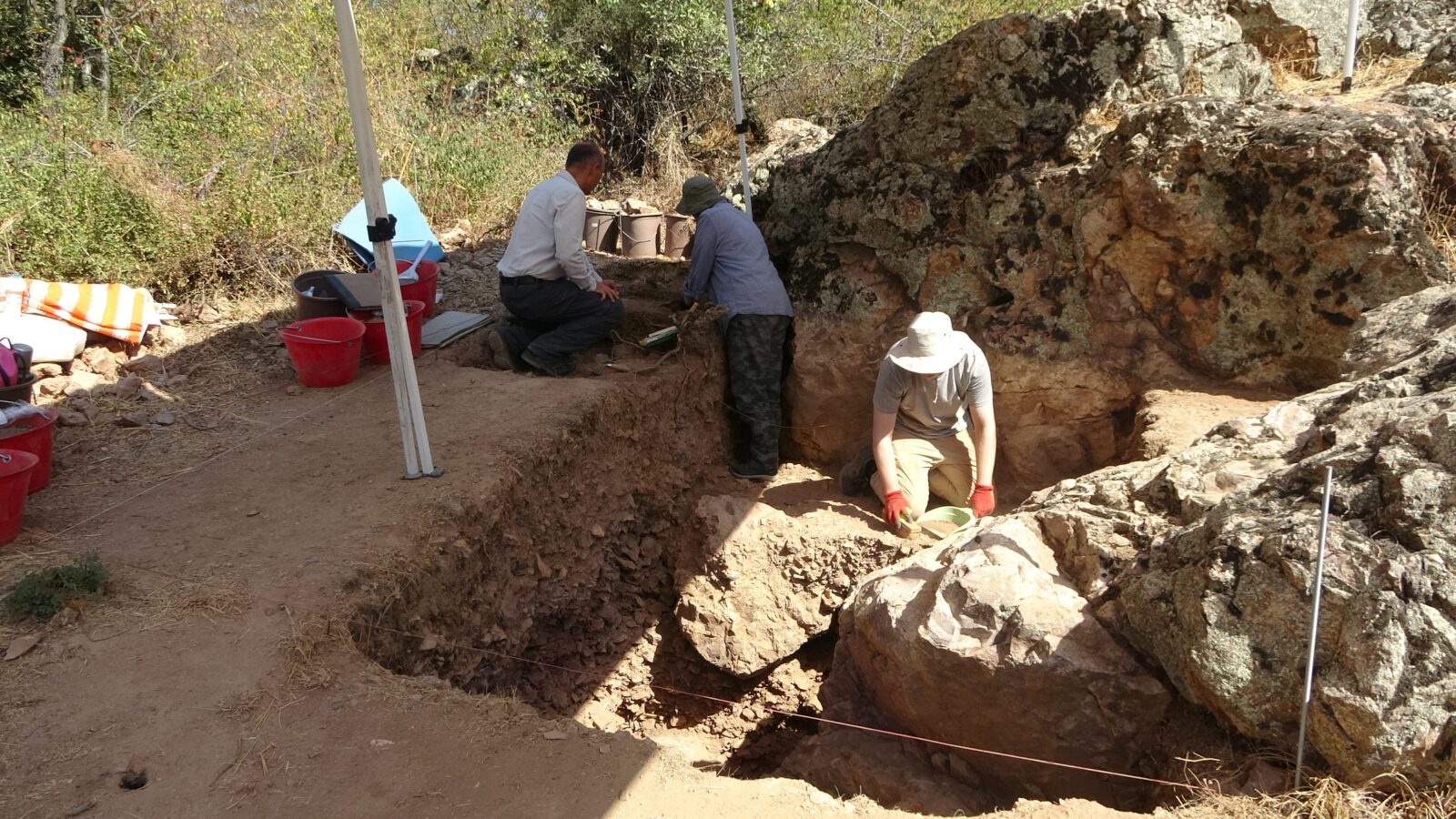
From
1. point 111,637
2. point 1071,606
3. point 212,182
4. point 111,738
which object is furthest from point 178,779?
point 212,182

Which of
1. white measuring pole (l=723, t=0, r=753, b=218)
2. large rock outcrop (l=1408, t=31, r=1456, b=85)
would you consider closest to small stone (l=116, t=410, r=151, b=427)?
white measuring pole (l=723, t=0, r=753, b=218)

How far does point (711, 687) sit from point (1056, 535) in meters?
2.20

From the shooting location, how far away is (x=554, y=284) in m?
5.73

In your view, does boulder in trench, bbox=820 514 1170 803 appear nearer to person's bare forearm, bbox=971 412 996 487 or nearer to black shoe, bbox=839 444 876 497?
person's bare forearm, bbox=971 412 996 487

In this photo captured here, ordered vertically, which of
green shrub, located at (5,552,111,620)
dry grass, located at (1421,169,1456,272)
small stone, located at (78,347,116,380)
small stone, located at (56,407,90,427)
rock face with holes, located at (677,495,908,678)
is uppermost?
dry grass, located at (1421,169,1456,272)

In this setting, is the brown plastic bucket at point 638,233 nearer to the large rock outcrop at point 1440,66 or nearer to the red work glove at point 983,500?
the red work glove at point 983,500

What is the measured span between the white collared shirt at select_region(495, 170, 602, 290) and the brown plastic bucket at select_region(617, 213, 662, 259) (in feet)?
7.47

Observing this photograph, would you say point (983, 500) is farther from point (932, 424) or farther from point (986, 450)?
point (932, 424)

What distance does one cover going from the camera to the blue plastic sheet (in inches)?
263

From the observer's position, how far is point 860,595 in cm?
393

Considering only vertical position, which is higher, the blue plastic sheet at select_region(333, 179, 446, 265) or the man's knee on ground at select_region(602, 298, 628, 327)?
the blue plastic sheet at select_region(333, 179, 446, 265)

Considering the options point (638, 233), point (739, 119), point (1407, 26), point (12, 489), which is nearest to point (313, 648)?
point (12, 489)

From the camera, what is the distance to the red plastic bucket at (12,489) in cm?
370

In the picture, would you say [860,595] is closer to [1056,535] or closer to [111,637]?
[1056,535]
